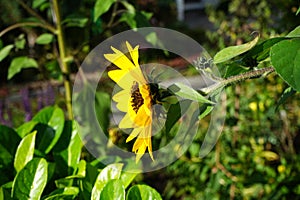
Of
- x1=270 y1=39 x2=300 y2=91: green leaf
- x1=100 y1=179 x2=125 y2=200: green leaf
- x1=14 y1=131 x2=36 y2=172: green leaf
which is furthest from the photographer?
x1=14 y1=131 x2=36 y2=172: green leaf

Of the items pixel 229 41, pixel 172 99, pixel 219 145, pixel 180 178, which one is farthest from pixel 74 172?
pixel 229 41

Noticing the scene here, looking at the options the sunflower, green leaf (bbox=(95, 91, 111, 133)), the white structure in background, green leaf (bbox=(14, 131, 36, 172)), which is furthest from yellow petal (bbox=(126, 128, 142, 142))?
the white structure in background

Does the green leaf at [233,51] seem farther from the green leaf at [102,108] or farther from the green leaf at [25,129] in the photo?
the green leaf at [102,108]

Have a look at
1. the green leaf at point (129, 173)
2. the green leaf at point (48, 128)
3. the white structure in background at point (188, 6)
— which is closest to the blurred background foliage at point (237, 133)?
the green leaf at point (48, 128)

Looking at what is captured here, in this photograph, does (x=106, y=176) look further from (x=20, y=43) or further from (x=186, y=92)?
(x=20, y=43)

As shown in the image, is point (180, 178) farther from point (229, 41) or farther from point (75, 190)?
point (75, 190)

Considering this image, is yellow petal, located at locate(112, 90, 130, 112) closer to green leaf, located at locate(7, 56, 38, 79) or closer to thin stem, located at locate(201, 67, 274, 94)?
thin stem, located at locate(201, 67, 274, 94)
